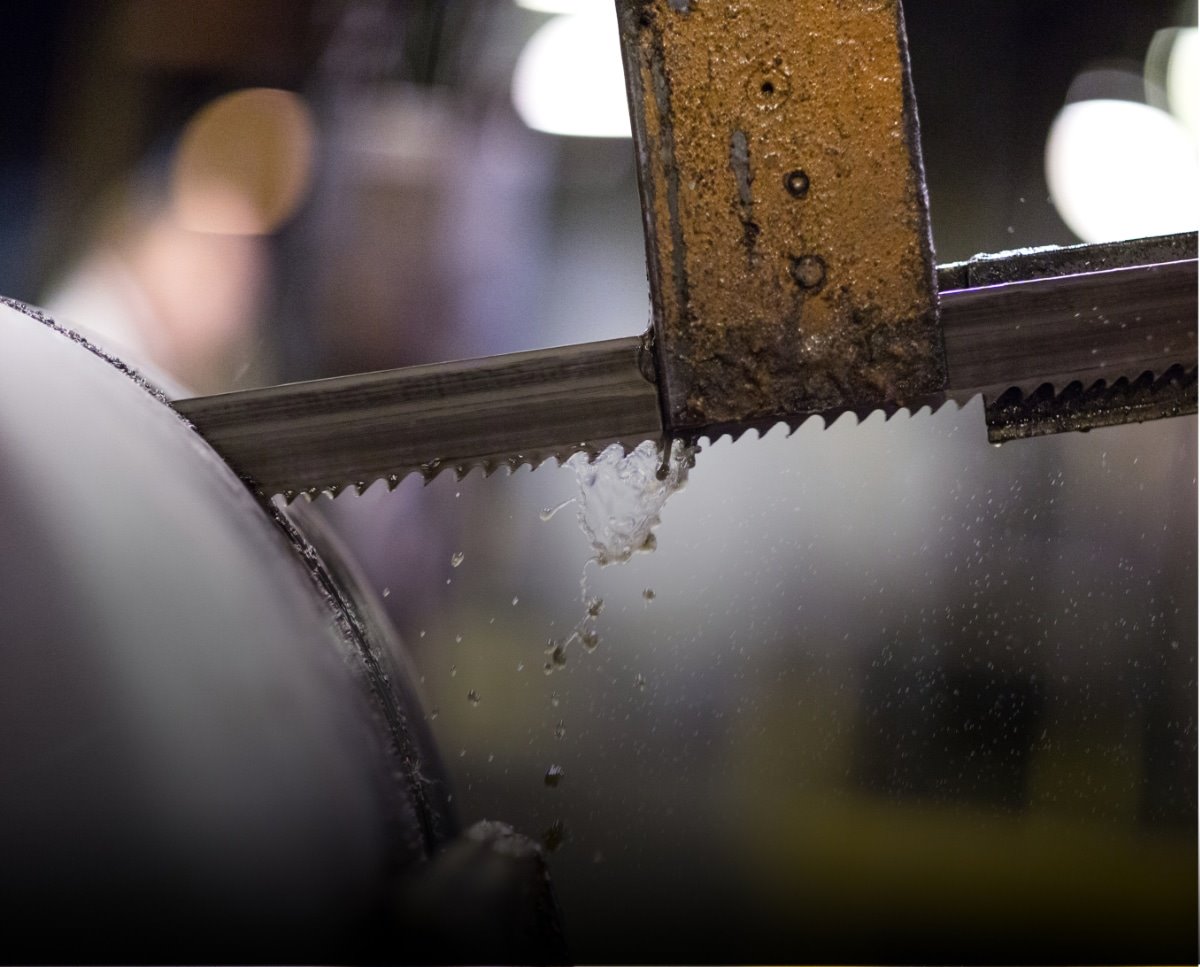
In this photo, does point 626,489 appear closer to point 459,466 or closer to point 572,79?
point 459,466

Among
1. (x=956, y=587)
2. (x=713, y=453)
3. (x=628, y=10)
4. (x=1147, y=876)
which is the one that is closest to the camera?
→ (x=628, y=10)

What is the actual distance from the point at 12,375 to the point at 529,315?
2.83ft

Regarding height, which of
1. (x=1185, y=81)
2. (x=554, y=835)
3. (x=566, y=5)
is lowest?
(x=554, y=835)

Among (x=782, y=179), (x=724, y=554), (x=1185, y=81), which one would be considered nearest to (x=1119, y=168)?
(x=1185, y=81)

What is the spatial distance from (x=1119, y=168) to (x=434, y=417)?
1221 millimetres

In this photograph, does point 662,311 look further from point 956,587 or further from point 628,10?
point 956,587

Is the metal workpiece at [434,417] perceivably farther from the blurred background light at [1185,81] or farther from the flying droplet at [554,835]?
the blurred background light at [1185,81]

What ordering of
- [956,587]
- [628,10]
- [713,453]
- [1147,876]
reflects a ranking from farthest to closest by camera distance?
[713,453], [956,587], [1147,876], [628,10]

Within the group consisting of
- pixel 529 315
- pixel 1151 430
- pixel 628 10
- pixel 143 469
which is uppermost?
pixel 628 10

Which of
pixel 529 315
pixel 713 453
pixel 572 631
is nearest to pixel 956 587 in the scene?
pixel 713 453

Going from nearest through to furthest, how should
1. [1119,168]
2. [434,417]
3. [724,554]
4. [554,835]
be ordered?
[434,417] → [554,835] → [724,554] → [1119,168]

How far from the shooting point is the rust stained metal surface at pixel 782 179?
65cm

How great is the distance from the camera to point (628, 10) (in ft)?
2.17

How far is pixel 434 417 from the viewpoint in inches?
28.2
